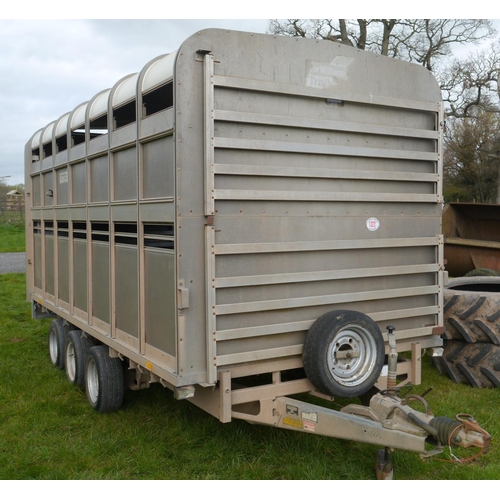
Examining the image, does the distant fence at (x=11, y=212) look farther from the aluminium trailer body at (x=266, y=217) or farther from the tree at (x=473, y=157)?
the aluminium trailer body at (x=266, y=217)

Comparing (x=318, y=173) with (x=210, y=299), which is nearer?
(x=210, y=299)

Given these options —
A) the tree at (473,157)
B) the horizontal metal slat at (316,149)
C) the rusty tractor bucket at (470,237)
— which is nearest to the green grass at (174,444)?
the horizontal metal slat at (316,149)

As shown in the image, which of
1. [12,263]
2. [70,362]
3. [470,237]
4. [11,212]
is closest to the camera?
[70,362]

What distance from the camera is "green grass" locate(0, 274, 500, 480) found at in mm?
4285

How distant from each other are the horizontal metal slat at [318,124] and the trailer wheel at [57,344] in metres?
3.99

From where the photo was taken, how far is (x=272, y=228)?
4262 millimetres

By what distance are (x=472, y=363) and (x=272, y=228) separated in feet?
9.84

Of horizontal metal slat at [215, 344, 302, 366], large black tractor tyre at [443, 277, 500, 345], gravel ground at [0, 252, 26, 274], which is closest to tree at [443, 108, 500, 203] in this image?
gravel ground at [0, 252, 26, 274]

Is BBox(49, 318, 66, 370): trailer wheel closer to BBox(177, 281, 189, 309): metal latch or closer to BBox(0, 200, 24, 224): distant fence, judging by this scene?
BBox(177, 281, 189, 309): metal latch

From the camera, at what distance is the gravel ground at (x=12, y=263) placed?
1516 cm

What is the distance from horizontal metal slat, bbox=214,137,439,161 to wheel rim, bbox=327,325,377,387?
1.34m

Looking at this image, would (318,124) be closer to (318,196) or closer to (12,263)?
(318,196)

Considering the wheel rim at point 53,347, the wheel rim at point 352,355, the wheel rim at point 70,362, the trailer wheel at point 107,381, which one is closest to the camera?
the wheel rim at point 352,355

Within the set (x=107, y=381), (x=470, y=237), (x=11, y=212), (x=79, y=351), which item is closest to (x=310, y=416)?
(x=107, y=381)
